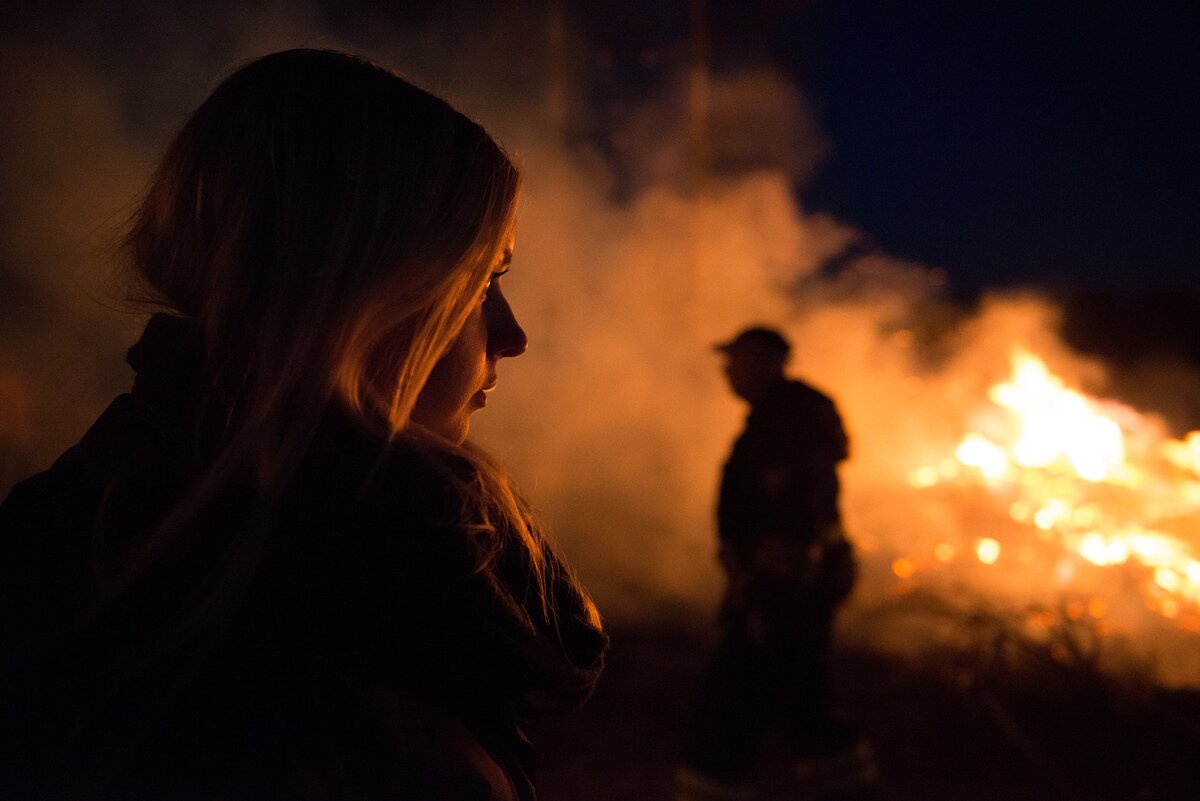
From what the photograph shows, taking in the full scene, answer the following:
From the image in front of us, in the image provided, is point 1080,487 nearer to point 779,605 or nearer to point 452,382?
point 779,605

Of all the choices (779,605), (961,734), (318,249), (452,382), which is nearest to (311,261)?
(318,249)

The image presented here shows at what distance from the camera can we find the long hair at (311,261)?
2.37ft

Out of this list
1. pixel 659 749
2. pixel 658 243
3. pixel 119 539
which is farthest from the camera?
pixel 658 243

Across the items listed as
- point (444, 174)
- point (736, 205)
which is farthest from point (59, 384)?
point (736, 205)

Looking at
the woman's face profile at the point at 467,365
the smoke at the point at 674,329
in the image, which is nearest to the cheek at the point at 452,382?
the woman's face profile at the point at 467,365

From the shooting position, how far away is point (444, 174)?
806 millimetres

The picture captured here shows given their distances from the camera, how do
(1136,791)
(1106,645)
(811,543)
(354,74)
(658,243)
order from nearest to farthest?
(354,74), (811,543), (1136,791), (1106,645), (658,243)

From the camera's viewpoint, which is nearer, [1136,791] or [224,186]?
[224,186]

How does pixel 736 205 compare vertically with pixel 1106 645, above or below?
above

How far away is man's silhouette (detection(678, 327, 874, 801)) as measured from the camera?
3.27 m

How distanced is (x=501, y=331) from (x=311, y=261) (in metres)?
0.27

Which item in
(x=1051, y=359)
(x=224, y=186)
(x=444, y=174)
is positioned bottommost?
(x=224, y=186)

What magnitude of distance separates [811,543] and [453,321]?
9.30 feet

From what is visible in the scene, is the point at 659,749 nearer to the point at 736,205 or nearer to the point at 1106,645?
the point at 1106,645
